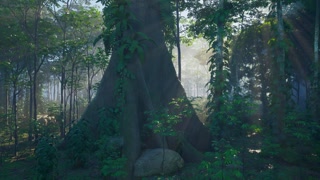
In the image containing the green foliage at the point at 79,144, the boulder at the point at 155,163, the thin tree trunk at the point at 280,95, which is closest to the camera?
the boulder at the point at 155,163

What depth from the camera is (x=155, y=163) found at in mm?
12016

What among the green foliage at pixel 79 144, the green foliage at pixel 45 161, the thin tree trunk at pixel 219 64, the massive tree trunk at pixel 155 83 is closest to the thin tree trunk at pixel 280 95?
the thin tree trunk at pixel 219 64

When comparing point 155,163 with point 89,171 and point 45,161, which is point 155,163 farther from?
point 45,161

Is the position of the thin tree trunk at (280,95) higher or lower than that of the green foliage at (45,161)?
higher

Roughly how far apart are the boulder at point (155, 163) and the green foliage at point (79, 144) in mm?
2905

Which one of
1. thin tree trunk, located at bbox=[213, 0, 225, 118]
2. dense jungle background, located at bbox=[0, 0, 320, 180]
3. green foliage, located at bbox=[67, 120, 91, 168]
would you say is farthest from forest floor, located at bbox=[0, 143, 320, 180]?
thin tree trunk, located at bbox=[213, 0, 225, 118]

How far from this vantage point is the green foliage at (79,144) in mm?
12781

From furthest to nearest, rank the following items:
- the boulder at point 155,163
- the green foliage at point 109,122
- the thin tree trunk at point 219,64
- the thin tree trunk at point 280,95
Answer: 1. the thin tree trunk at point 219,64
2. the thin tree trunk at point 280,95
3. the green foliage at point 109,122
4. the boulder at point 155,163

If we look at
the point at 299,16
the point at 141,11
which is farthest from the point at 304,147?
the point at 299,16

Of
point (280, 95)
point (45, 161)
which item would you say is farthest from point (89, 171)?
point (280, 95)

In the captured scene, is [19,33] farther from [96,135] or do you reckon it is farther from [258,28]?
[258,28]

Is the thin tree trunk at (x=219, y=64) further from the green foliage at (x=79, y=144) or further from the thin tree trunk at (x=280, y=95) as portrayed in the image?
the green foliage at (x=79, y=144)

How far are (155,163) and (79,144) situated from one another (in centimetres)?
389

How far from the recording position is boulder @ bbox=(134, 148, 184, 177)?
11.8 metres
